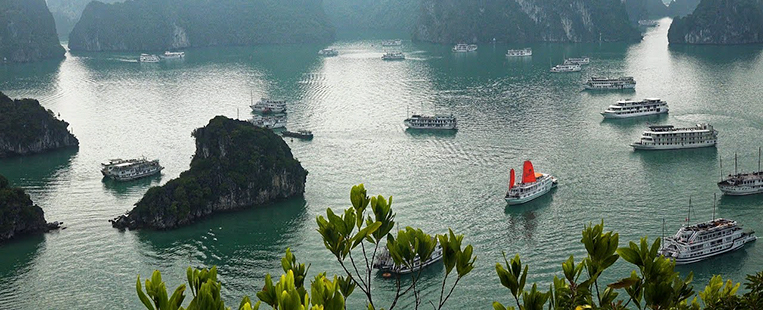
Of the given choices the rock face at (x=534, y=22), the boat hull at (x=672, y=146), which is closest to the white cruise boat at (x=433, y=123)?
the boat hull at (x=672, y=146)

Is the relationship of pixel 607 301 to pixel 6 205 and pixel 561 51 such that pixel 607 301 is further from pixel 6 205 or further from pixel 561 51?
pixel 561 51

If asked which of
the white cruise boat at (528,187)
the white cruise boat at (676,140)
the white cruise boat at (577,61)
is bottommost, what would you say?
the white cruise boat at (528,187)

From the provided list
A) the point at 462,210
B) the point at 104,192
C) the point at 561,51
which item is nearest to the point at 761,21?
the point at 561,51

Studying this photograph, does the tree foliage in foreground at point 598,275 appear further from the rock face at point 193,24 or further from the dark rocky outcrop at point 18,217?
the rock face at point 193,24

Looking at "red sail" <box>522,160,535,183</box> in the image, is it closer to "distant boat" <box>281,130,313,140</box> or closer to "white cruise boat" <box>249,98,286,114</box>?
"distant boat" <box>281,130,313,140</box>

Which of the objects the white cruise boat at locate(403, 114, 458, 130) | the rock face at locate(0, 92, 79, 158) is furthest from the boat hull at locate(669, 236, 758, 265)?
the rock face at locate(0, 92, 79, 158)

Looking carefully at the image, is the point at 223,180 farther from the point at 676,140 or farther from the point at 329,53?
the point at 329,53
